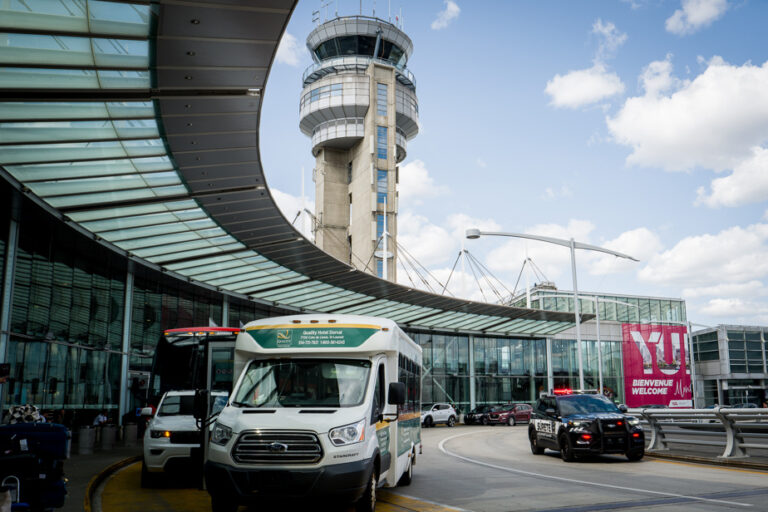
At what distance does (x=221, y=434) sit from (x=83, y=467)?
333 inches

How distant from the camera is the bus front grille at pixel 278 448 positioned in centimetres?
820

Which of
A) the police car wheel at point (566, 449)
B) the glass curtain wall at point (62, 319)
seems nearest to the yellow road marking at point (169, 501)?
the police car wheel at point (566, 449)

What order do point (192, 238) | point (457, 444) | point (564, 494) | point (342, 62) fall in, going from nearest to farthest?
point (564, 494) → point (192, 238) → point (457, 444) → point (342, 62)

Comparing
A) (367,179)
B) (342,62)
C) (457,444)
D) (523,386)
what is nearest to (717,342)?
(523,386)

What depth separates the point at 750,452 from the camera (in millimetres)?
17922

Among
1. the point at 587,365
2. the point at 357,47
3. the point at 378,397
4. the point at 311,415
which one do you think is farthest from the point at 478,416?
the point at 357,47

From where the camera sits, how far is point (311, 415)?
340 inches

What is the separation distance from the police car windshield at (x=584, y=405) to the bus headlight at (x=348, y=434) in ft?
36.8

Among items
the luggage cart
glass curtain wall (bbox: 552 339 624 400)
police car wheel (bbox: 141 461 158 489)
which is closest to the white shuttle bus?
the luggage cart

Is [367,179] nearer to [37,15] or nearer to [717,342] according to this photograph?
[717,342]

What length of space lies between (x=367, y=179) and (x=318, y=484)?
63034 mm

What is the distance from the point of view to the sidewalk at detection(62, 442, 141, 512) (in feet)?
34.1

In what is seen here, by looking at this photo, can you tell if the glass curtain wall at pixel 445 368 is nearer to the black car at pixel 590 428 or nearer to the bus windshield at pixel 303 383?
the black car at pixel 590 428

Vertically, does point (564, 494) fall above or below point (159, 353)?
below
